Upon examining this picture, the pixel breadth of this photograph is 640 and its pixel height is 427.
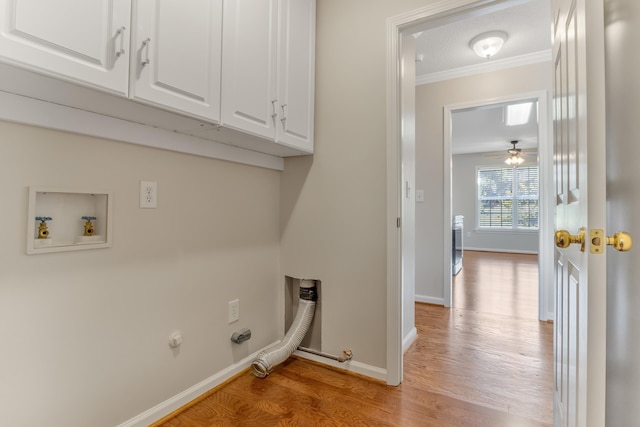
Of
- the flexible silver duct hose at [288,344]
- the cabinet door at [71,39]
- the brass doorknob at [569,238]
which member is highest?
the cabinet door at [71,39]

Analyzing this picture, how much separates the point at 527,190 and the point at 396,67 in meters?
7.11

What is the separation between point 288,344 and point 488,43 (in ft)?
9.48

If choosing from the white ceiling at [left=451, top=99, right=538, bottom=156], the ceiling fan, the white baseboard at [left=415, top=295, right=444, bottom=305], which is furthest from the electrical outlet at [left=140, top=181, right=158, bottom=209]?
the ceiling fan

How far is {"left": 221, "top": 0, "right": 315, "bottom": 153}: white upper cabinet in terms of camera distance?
1.43m

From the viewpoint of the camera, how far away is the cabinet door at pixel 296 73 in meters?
1.73

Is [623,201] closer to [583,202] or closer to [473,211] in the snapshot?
[583,202]

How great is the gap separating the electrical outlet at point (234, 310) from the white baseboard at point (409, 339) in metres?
1.19

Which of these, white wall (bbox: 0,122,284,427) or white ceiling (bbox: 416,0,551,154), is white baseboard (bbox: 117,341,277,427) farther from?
white ceiling (bbox: 416,0,551,154)

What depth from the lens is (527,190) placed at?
7.34m

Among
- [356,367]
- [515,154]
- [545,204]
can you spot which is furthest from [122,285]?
[515,154]

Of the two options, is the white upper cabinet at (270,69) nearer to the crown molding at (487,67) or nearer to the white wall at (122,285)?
the white wall at (122,285)

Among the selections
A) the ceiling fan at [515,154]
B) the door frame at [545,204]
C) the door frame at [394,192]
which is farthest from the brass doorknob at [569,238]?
the ceiling fan at [515,154]

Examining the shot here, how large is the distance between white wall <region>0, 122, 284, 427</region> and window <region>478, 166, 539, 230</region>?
734 centimetres

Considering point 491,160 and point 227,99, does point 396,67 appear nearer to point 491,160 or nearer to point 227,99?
point 227,99
